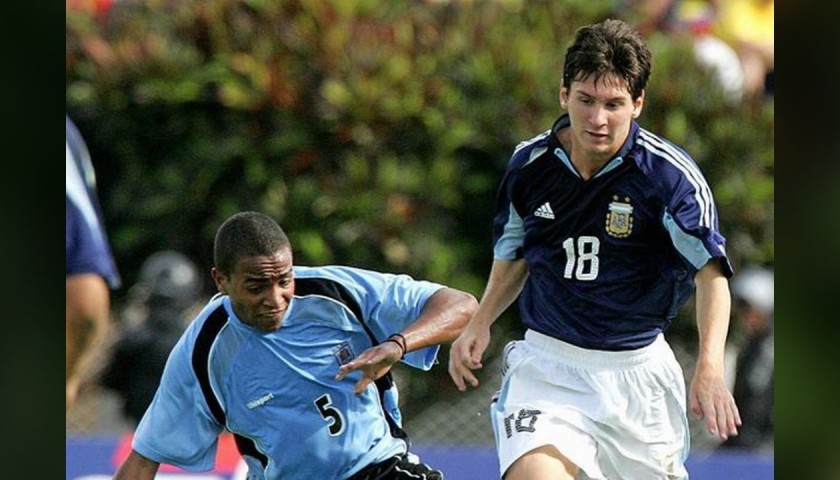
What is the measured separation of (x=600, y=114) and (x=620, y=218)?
33 cm

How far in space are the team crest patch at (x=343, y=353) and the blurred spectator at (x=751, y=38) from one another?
251 centimetres

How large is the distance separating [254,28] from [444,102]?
37.3 inches

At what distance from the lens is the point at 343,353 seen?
487 cm

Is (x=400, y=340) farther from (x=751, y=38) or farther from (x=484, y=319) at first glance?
(x=751, y=38)

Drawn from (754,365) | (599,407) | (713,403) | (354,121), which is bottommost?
(754,365)

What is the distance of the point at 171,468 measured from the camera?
19.1 ft

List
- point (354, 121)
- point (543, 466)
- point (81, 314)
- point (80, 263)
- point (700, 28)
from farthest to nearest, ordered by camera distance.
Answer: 1. point (354, 121)
2. point (700, 28)
3. point (81, 314)
4. point (80, 263)
5. point (543, 466)

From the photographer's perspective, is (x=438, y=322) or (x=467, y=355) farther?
(x=438, y=322)

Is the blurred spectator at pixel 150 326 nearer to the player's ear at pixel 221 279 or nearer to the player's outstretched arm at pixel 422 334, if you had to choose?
the player's ear at pixel 221 279

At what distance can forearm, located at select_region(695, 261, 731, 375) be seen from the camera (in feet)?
13.5

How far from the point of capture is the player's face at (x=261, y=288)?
4738 mm

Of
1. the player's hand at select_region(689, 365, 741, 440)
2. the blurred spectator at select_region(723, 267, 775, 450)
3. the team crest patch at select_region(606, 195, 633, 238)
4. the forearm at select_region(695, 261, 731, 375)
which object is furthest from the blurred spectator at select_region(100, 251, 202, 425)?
the player's hand at select_region(689, 365, 741, 440)

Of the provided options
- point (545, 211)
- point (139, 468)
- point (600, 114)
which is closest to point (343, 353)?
point (139, 468)
